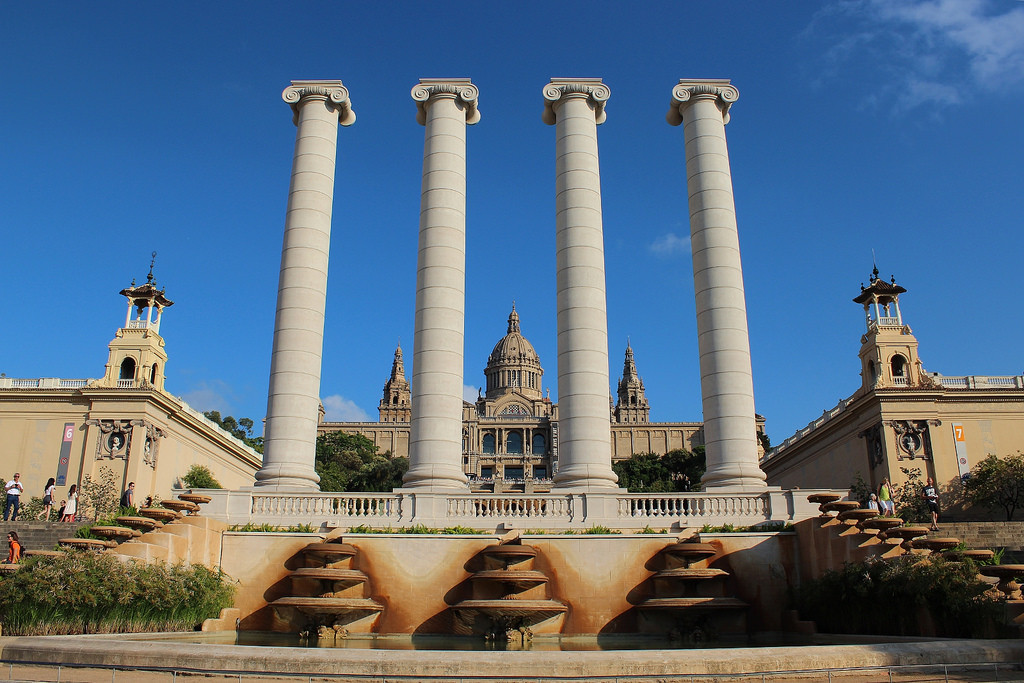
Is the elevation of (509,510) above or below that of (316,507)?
below

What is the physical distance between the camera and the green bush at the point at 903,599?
2556 centimetres

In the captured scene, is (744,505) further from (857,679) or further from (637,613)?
(857,679)

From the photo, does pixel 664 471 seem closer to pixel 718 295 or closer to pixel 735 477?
pixel 718 295

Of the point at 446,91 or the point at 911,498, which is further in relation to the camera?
the point at 911,498

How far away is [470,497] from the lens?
1539 inches

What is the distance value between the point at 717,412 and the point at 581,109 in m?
19.4

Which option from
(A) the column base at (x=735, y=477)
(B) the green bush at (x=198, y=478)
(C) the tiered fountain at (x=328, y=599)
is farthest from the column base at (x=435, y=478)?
(B) the green bush at (x=198, y=478)

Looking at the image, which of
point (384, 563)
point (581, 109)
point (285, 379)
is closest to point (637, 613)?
point (384, 563)

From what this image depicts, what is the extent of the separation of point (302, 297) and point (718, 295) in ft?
72.0

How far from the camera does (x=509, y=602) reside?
32.1m

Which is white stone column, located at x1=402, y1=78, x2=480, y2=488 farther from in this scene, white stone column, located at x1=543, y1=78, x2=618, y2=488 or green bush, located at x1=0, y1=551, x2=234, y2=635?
green bush, located at x1=0, y1=551, x2=234, y2=635

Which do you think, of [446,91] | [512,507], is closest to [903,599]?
[512,507]

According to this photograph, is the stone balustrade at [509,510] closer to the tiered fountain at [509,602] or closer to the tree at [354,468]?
the tiered fountain at [509,602]

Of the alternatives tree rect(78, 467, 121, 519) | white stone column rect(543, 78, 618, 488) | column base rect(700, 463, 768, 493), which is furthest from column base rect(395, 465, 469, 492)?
tree rect(78, 467, 121, 519)
